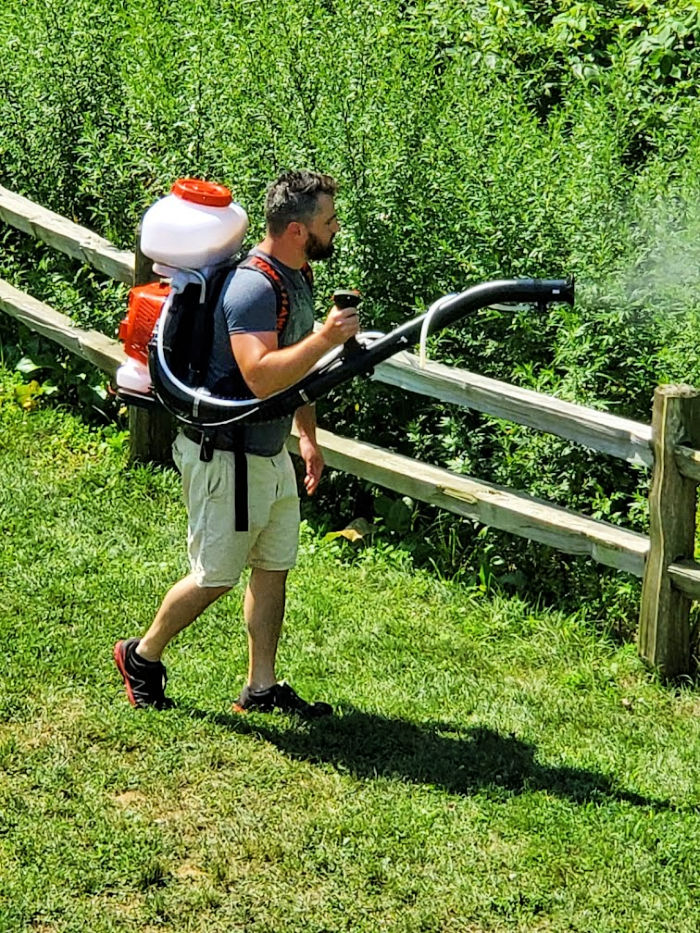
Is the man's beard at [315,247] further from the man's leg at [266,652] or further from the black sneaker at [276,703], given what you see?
the black sneaker at [276,703]

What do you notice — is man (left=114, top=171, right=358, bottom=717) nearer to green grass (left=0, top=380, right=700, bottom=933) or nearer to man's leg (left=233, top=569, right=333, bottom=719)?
man's leg (left=233, top=569, right=333, bottom=719)

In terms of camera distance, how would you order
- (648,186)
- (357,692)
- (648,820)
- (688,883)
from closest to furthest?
(688,883) < (648,820) < (357,692) < (648,186)

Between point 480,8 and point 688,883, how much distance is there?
668 cm

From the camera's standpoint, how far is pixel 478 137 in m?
6.76

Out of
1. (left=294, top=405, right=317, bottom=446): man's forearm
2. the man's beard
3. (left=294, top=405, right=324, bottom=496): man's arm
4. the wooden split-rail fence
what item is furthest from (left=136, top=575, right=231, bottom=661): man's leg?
the wooden split-rail fence

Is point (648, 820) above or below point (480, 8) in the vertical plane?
below

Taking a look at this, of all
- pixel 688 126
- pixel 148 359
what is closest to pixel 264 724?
pixel 148 359

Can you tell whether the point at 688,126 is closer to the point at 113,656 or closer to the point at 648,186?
the point at 648,186

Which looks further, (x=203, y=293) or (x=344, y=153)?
(x=344, y=153)

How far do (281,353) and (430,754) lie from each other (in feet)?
4.90

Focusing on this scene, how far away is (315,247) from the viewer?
4781 mm

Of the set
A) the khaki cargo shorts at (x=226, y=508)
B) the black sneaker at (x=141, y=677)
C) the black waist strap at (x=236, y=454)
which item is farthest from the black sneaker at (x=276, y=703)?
the black waist strap at (x=236, y=454)

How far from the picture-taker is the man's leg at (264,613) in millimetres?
5191

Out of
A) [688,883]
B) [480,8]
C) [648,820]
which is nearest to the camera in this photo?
[688,883]
